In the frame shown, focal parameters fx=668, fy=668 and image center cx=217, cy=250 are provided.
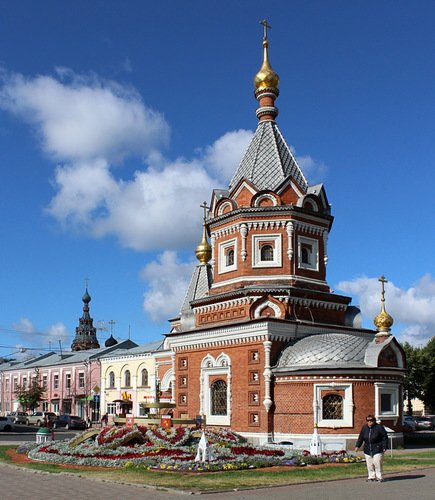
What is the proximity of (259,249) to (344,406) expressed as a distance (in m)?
8.16

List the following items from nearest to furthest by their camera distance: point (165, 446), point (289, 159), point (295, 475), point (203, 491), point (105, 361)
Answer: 1. point (203, 491)
2. point (295, 475)
3. point (165, 446)
4. point (289, 159)
5. point (105, 361)

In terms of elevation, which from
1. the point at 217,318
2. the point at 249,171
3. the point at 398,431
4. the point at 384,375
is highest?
the point at 249,171

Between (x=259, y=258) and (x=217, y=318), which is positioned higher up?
(x=259, y=258)

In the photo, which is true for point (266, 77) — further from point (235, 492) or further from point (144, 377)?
point (144, 377)

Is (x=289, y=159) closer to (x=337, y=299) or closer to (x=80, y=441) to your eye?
(x=337, y=299)

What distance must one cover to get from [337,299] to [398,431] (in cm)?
669

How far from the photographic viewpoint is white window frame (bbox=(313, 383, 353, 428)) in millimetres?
25828

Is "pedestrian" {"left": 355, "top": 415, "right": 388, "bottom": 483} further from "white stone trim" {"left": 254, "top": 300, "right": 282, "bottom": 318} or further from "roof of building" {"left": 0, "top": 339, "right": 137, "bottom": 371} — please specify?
"roof of building" {"left": 0, "top": 339, "right": 137, "bottom": 371}

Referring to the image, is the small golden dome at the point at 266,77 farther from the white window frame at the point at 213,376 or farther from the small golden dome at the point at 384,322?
the white window frame at the point at 213,376

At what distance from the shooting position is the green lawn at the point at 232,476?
14.3 metres

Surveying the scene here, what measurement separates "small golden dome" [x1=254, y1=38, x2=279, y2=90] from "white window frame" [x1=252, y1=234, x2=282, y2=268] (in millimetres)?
8518

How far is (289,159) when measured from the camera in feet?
107

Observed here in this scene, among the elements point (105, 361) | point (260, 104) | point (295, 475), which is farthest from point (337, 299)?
point (105, 361)

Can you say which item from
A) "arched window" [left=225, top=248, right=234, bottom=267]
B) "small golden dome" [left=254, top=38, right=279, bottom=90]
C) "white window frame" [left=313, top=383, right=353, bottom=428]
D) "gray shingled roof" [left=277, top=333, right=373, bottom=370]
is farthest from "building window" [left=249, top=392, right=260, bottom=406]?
"small golden dome" [left=254, top=38, right=279, bottom=90]
